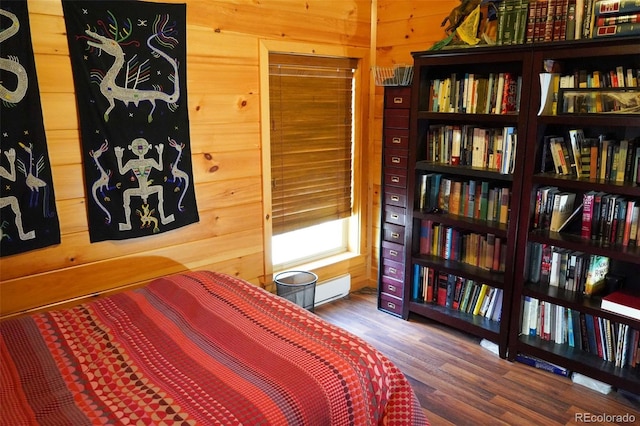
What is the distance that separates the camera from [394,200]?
3.29 meters

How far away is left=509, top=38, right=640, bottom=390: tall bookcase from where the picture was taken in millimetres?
2344

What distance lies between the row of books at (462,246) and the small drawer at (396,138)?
0.50 metres

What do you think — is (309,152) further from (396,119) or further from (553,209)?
(553,209)

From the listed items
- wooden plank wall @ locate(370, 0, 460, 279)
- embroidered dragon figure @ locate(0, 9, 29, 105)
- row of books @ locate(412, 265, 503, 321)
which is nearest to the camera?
embroidered dragon figure @ locate(0, 9, 29, 105)

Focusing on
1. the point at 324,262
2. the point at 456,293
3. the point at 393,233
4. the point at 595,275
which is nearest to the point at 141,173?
the point at 324,262

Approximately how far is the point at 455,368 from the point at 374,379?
1.22 meters

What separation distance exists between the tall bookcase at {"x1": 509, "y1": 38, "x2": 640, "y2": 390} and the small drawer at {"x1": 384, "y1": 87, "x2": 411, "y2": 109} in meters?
0.78

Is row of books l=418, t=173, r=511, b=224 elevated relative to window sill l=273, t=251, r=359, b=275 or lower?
elevated

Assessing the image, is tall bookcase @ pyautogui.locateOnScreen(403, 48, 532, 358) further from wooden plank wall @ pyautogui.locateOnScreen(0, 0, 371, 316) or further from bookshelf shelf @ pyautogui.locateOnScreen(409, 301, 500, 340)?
wooden plank wall @ pyautogui.locateOnScreen(0, 0, 371, 316)

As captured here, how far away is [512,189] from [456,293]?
30.7 inches

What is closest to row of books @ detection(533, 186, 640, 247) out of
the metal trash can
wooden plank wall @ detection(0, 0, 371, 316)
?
the metal trash can

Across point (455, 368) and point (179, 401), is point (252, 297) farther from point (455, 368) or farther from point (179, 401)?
point (455, 368)

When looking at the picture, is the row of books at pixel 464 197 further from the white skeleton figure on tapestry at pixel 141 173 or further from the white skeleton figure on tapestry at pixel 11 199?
the white skeleton figure on tapestry at pixel 11 199

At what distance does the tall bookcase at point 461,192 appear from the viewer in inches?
109
